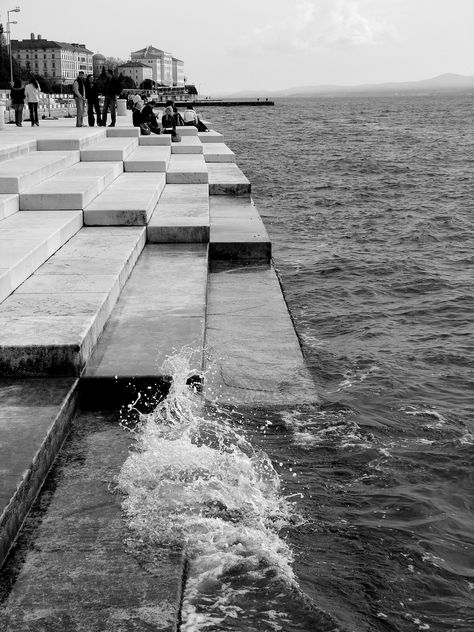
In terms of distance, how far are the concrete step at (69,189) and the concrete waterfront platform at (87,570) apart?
597cm

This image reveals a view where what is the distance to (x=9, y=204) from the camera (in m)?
9.79

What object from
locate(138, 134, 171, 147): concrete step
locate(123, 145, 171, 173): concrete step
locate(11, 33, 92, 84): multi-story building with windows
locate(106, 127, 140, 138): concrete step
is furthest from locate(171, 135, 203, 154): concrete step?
locate(11, 33, 92, 84): multi-story building with windows

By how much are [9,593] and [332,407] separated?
11.6ft

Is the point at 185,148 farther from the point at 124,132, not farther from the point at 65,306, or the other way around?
the point at 65,306

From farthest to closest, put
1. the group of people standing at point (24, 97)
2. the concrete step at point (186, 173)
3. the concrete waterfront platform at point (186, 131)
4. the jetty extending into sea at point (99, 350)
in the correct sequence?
the concrete waterfront platform at point (186, 131), the group of people standing at point (24, 97), the concrete step at point (186, 173), the jetty extending into sea at point (99, 350)

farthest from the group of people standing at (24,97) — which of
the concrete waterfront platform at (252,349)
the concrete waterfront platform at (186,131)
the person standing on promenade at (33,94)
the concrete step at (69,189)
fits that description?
the concrete waterfront platform at (252,349)

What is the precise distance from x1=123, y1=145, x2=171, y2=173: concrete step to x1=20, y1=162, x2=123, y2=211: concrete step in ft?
5.38

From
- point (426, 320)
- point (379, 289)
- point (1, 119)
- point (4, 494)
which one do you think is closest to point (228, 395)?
point (4, 494)

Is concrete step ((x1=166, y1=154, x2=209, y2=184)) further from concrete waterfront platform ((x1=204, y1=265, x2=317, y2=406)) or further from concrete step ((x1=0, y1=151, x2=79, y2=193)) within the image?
concrete waterfront platform ((x1=204, y1=265, x2=317, y2=406))

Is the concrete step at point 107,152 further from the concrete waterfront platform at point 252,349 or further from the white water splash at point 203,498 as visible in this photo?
the white water splash at point 203,498

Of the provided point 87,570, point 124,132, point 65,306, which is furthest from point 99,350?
point 124,132

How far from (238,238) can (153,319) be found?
4.08 meters

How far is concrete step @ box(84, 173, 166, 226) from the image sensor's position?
→ 10320 mm

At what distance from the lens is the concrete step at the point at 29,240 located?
716cm
